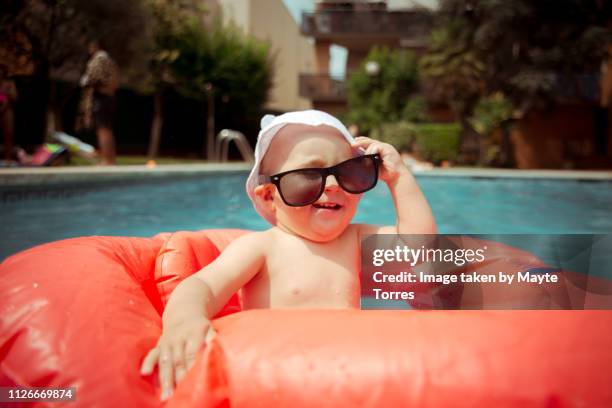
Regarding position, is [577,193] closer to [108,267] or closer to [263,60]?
[108,267]


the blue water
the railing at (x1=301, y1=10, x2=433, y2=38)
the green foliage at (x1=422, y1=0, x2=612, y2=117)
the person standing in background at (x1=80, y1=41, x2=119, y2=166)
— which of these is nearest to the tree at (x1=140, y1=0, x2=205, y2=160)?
the railing at (x1=301, y1=10, x2=433, y2=38)

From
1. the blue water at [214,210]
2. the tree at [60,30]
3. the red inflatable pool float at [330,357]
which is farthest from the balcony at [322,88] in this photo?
the red inflatable pool float at [330,357]

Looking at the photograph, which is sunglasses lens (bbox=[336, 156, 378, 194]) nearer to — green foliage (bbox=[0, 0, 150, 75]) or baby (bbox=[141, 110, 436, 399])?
baby (bbox=[141, 110, 436, 399])

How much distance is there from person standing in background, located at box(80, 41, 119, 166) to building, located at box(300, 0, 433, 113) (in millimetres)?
7541

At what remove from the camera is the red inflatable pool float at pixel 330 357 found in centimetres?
90

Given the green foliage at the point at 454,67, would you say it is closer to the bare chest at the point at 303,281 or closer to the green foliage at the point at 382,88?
the green foliage at the point at 382,88

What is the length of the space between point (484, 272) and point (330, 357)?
1.46ft

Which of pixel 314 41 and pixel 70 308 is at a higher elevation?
pixel 314 41

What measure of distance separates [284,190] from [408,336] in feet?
1.59

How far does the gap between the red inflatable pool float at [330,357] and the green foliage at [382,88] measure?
14.9 meters

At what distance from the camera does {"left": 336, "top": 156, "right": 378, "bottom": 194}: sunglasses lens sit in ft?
4.16

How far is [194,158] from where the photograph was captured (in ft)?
34.9

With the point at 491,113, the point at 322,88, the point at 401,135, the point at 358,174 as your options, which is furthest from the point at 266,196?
the point at 322,88

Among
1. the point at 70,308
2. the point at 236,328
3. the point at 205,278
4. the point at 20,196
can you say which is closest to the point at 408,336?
the point at 236,328
